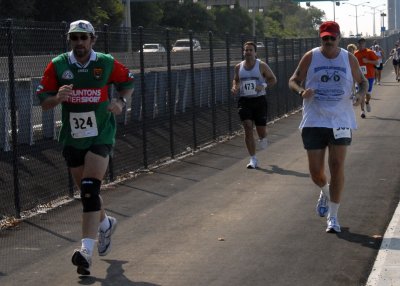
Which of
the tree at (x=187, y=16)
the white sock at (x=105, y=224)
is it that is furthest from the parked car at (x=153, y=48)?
the tree at (x=187, y=16)

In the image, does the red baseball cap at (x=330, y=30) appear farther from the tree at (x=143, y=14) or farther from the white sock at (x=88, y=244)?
the tree at (x=143, y=14)

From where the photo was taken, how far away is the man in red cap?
30.3 ft

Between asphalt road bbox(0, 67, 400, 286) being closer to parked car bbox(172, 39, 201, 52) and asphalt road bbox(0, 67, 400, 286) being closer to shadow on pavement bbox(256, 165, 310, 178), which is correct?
shadow on pavement bbox(256, 165, 310, 178)

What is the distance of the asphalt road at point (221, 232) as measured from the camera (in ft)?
25.3

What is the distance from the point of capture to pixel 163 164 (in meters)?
15.5

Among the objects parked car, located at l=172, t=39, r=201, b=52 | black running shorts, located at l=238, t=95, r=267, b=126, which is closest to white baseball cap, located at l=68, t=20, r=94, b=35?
black running shorts, located at l=238, t=95, r=267, b=126

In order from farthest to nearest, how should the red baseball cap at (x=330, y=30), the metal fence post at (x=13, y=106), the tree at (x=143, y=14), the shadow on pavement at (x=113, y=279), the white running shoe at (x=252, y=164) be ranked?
the tree at (x=143, y=14), the white running shoe at (x=252, y=164), the metal fence post at (x=13, y=106), the red baseball cap at (x=330, y=30), the shadow on pavement at (x=113, y=279)

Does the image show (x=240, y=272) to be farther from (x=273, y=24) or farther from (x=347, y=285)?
(x=273, y=24)

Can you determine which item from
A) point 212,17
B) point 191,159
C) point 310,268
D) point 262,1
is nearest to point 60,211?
point 310,268

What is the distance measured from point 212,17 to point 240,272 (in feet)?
277

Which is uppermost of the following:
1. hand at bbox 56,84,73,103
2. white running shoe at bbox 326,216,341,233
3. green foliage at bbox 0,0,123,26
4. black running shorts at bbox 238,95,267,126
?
green foliage at bbox 0,0,123,26

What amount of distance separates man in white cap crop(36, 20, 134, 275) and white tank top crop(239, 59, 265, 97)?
7079mm

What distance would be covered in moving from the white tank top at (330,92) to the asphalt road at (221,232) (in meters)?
1.09

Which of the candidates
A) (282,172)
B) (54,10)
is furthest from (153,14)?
(282,172)
